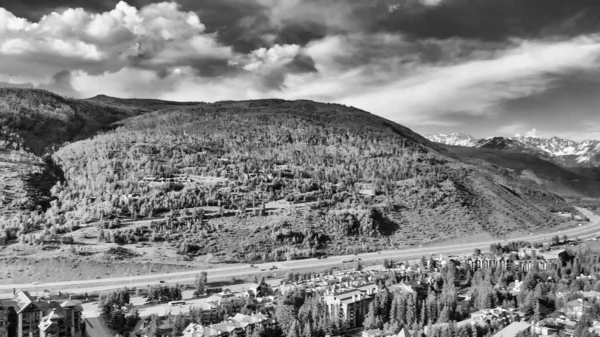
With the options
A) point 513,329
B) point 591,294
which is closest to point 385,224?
point 591,294

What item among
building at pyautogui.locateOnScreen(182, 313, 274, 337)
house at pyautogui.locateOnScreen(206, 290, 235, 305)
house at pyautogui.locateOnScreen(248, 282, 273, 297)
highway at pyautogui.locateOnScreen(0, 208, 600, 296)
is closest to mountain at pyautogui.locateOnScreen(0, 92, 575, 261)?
highway at pyautogui.locateOnScreen(0, 208, 600, 296)

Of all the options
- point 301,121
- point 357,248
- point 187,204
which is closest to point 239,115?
point 301,121

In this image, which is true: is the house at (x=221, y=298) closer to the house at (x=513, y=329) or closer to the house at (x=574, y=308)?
the house at (x=513, y=329)

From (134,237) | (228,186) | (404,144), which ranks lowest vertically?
(134,237)

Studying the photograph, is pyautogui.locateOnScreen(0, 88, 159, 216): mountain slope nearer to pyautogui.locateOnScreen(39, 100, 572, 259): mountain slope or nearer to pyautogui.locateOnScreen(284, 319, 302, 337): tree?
pyautogui.locateOnScreen(39, 100, 572, 259): mountain slope

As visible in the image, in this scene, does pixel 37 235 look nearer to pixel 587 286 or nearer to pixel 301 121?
pixel 587 286

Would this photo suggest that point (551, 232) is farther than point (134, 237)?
Yes
